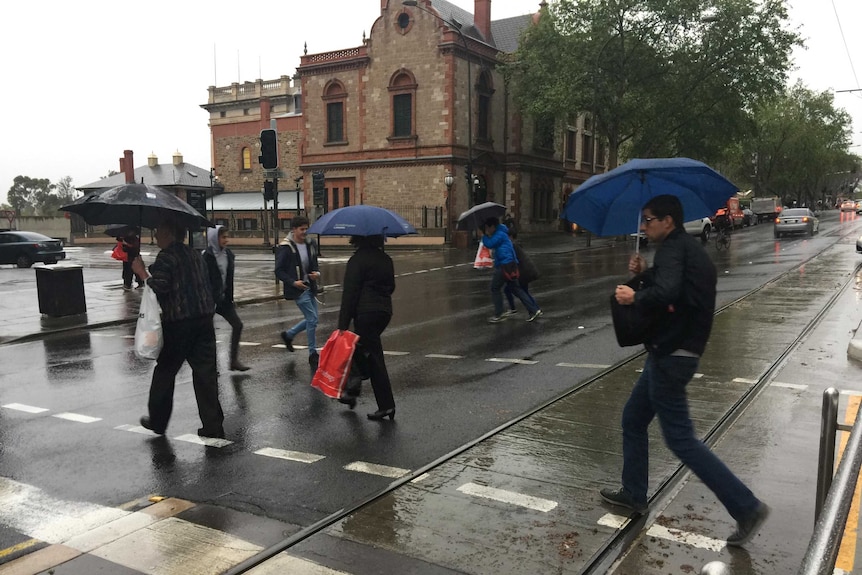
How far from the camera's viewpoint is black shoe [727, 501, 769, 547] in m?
3.71

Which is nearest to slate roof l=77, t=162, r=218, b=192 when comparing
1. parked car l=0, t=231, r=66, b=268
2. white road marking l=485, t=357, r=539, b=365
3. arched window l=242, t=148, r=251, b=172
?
arched window l=242, t=148, r=251, b=172

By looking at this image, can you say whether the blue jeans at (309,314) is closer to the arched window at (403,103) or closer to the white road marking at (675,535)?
the white road marking at (675,535)

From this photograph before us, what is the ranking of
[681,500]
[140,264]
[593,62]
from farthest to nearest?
[593,62] → [140,264] → [681,500]

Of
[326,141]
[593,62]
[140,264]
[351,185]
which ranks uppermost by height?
[593,62]

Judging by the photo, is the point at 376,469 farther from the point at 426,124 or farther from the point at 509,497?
the point at 426,124

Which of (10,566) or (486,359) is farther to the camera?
(486,359)

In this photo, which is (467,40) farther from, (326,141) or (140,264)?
(140,264)

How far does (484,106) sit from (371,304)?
36.4 metres

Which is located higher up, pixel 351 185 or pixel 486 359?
pixel 351 185

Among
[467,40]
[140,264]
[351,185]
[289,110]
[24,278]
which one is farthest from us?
[289,110]

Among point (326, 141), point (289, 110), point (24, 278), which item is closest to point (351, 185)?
point (326, 141)

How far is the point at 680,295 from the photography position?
3730 mm

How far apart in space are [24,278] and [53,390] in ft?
60.3

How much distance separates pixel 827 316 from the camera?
11.5 metres
